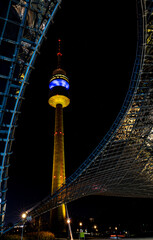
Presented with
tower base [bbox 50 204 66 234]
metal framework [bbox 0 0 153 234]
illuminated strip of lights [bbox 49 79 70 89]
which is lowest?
tower base [bbox 50 204 66 234]

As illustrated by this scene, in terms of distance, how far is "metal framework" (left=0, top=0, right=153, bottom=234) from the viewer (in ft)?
33.1

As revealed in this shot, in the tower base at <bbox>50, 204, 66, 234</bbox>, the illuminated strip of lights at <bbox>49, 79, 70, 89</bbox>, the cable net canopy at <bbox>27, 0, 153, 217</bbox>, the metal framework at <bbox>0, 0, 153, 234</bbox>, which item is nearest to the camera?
the metal framework at <bbox>0, 0, 153, 234</bbox>

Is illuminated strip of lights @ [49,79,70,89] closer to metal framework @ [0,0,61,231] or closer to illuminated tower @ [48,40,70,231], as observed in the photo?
illuminated tower @ [48,40,70,231]

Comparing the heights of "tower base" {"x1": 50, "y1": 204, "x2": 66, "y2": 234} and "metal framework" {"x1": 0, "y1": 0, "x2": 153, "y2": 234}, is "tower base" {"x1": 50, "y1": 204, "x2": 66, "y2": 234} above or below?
below

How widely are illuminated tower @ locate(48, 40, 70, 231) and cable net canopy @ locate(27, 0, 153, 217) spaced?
18198 mm

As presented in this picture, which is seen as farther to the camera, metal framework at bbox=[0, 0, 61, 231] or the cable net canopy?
the cable net canopy

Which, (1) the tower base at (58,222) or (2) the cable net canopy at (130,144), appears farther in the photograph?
(1) the tower base at (58,222)

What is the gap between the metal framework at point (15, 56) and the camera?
984 centimetres

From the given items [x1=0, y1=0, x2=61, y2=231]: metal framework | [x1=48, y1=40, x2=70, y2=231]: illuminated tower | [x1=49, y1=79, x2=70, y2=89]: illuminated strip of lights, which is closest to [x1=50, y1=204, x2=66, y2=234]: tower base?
[x1=48, y1=40, x2=70, y2=231]: illuminated tower

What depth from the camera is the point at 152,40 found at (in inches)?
787

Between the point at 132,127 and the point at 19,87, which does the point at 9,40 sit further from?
the point at 132,127

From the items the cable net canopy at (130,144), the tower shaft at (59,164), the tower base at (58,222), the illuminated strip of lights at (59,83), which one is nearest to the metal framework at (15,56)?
the cable net canopy at (130,144)

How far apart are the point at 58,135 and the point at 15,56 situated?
56.0 metres

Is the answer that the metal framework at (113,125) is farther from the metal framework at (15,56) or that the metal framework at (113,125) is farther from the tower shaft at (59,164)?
the tower shaft at (59,164)
